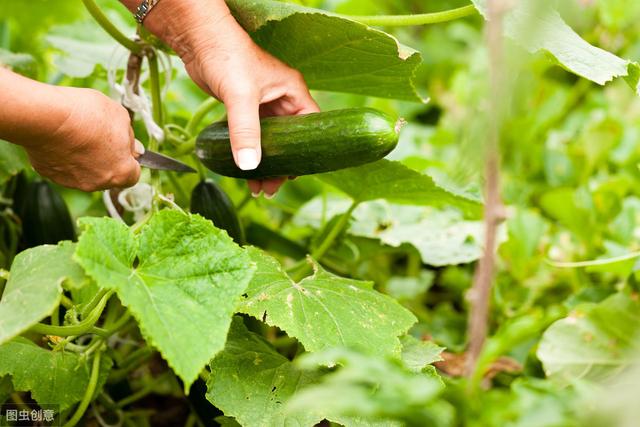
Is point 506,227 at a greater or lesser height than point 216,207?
lesser

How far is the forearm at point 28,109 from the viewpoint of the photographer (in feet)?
3.56

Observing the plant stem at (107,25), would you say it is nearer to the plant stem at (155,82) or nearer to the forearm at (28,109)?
the plant stem at (155,82)

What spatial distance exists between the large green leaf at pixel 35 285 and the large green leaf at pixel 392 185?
65 centimetres

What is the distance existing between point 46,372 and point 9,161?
1.78 ft

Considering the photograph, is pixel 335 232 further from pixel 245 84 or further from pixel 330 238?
pixel 245 84

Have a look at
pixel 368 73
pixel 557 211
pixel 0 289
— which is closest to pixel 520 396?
pixel 368 73

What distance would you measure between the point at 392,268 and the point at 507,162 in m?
0.68

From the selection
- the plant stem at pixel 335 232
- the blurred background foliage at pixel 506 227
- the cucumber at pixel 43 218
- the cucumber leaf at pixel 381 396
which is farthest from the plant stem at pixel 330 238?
the cucumber leaf at pixel 381 396

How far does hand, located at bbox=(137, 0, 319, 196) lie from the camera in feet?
4.12

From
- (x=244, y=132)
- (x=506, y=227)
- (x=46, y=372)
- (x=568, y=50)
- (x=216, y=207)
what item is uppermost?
(x=568, y=50)

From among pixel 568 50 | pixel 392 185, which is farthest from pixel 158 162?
pixel 568 50

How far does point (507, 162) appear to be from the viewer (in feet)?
8.78

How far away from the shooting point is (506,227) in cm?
203

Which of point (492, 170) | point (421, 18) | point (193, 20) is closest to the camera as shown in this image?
point (492, 170)
